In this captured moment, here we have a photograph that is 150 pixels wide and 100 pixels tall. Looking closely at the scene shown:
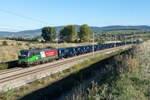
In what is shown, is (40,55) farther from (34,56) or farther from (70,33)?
(70,33)

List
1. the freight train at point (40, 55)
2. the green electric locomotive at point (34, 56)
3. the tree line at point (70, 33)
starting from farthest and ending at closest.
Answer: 1. the tree line at point (70, 33)
2. the freight train at point (40, 55)
3. the green electric locomotive at point (34, 56)

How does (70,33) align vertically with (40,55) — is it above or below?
above

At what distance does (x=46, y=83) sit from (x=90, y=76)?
20.3ft

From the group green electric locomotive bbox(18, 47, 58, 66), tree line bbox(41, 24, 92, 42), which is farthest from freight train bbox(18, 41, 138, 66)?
tree line bbox(41, 24, 92, 42)

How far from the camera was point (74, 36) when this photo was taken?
95812 millimetres

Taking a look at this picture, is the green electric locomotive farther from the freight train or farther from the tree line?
the tree line

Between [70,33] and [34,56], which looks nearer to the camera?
[34,56]

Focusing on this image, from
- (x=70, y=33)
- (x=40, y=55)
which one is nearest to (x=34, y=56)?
(x=40, y=55)

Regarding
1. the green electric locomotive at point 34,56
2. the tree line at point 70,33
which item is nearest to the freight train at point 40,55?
the green electric locomotive at point 34,56

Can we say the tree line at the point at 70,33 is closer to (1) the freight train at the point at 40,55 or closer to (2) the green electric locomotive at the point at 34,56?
(1) the freight train at the point at 40,55

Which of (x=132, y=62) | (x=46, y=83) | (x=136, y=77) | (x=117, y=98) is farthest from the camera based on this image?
(x=46, y=83)

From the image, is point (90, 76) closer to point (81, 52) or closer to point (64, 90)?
point (64, 90)

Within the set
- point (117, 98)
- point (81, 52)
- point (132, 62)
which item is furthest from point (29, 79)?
point (81, 52)

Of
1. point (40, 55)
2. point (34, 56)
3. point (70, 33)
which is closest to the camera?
point (34, 56)
